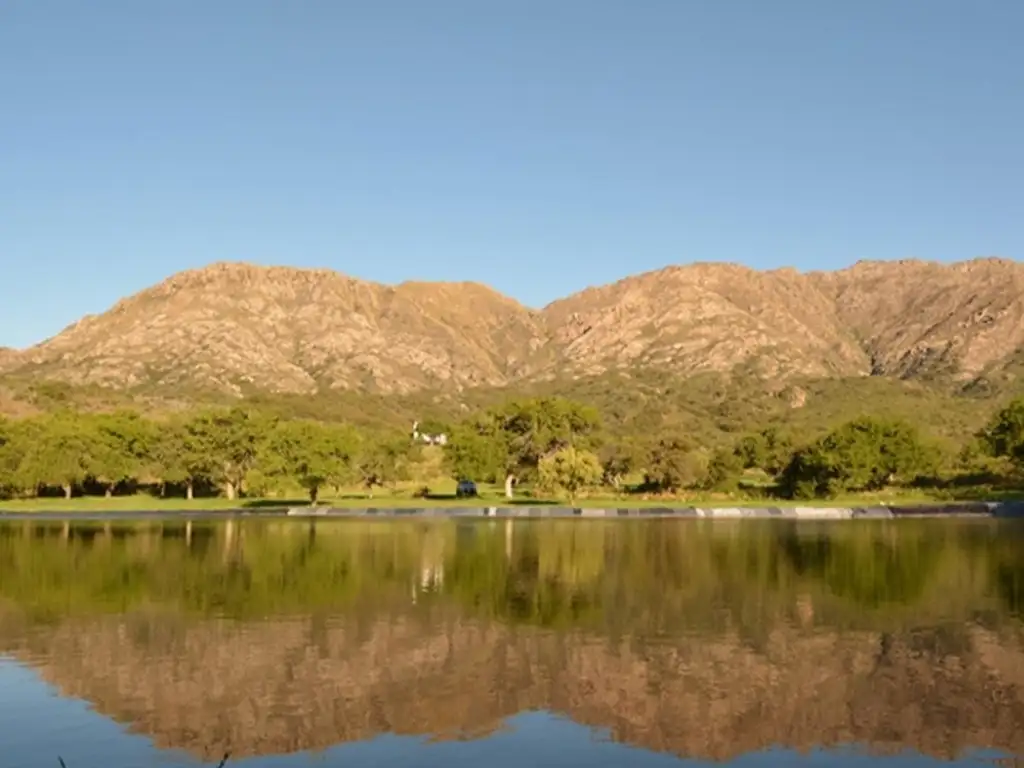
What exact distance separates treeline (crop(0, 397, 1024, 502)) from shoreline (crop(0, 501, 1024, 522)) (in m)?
8.21

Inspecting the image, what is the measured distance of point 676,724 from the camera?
22.4 m

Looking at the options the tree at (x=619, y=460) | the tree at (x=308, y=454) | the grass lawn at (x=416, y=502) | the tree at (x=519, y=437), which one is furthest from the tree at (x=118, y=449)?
the tree at (x=619, y=460)

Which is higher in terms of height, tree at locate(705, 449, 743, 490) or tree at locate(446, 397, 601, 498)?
tree at locate(446, 397, 601, 498)

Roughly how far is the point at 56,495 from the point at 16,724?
109m

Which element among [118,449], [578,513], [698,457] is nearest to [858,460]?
[698,457]

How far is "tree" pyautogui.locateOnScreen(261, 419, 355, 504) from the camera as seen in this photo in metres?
104

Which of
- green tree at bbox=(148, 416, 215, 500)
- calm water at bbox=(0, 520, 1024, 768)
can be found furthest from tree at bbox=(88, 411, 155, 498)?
calm water at bbox=(0, 520, 1024, 768)

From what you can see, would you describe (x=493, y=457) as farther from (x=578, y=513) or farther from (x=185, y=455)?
(x=185, y=455)

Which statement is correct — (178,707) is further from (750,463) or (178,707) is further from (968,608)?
(750,463)

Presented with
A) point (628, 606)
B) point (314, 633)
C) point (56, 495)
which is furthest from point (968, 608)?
point (56, 495)

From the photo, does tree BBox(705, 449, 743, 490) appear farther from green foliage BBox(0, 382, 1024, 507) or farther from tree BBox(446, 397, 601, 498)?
tree BBox(446, 397, 601, 498)

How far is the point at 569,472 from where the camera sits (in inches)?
4126

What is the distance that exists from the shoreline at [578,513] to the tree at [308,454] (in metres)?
5.39

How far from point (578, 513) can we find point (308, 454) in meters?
29.2
